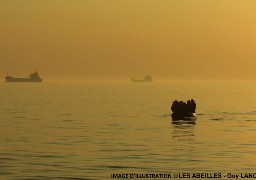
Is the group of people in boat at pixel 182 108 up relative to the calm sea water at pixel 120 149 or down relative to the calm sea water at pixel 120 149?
up

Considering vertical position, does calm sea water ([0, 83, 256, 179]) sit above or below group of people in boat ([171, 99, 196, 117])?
below

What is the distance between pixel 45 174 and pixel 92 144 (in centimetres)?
1529

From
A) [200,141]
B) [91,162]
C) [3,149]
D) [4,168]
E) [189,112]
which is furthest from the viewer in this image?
[189,112]

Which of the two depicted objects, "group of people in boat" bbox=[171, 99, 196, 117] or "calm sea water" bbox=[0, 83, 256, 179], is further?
"group of people in boat" bbox=[171, 99, 196, 117]

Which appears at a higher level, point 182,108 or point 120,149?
point 182,108

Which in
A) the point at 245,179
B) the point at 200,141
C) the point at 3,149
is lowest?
the point at 245,179

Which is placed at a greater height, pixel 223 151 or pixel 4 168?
pixel 223 151

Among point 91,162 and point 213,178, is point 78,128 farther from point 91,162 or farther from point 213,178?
point 213,178

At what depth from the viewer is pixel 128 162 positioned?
3966 centimetres

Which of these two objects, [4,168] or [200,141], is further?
[200,141]

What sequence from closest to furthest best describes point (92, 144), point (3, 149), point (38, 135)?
1. point (3, 149)
2. point (92, 144)
3. point (38, 135)

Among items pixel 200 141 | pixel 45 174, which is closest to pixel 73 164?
pixel 45 174

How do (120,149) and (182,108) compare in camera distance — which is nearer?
(120,149)

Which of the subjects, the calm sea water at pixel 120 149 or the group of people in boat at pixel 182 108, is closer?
the calm sea water at pixel 120 149
